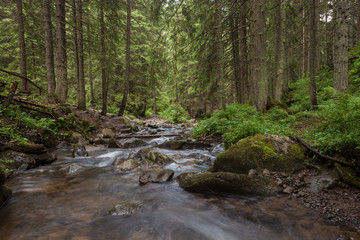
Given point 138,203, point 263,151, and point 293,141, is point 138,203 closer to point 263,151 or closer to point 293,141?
point 263,151

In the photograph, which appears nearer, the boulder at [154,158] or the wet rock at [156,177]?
the wet rock at [156,177]

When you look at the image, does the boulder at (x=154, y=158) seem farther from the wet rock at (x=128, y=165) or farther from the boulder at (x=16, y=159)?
the boulder at (x=16, y=159)

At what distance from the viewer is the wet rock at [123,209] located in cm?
321

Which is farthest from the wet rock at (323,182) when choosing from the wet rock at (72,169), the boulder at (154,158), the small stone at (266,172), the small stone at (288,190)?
the wet rock at (72,169)

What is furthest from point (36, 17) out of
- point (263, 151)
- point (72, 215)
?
point (263, 151)

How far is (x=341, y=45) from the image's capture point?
694cm

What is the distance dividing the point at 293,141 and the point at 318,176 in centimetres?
109

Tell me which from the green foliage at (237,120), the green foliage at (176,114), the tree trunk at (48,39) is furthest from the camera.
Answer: the green foliage at (176,114)

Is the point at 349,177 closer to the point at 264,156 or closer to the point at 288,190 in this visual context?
the point at 288,190

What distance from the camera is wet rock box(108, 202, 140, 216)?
3213mm

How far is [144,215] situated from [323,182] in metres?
3.19

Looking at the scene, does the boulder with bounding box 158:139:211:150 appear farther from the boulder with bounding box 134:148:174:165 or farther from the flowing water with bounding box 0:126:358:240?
the flowing water with bounding box 0:126:358:240

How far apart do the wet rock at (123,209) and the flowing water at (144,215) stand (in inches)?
3.2

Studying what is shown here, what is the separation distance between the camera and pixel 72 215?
10.3 feet
